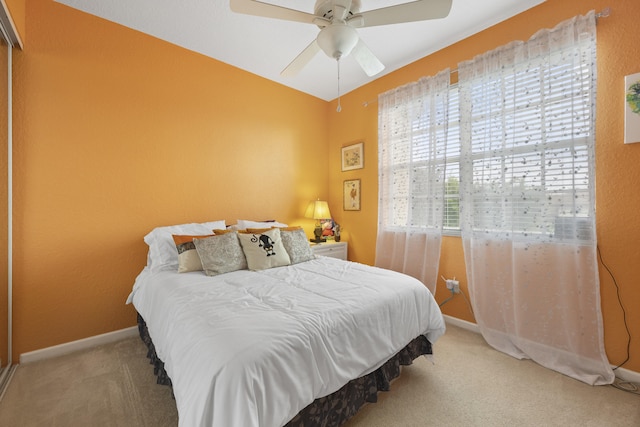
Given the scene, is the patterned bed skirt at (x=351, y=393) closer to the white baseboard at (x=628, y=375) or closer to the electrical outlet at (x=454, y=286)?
the electrical outlet at (x=454, y=286)

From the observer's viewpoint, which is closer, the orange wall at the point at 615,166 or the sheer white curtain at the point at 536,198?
the orange wall at the point at 615,166

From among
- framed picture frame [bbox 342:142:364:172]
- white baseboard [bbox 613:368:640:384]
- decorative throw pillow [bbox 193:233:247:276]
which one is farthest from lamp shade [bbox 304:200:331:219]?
white baseboard [bbox 613:368:640:384]

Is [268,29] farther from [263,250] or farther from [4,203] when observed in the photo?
[4,203]

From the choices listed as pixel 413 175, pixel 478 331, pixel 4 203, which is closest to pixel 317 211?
pixel 413 175

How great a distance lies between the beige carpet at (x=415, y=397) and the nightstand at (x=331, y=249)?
1652 millimetres

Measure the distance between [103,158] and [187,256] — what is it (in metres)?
1.15

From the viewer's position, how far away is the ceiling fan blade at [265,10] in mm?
1490

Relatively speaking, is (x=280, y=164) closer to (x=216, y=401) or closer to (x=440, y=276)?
(x=440, y=276)

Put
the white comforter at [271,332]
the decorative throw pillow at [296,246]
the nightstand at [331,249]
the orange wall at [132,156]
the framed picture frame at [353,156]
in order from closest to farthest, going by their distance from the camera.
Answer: the white comforter at [271,332] < the orange wall at [132,156] < the decorative throw pillow at [296,246] < the nightstand at [331,249] < the framed picture frame at [353,156]

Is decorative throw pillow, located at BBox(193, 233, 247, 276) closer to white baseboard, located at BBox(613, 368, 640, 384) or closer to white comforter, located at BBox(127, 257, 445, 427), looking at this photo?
white comforter, located at BBox(127, 257, 445, 427)

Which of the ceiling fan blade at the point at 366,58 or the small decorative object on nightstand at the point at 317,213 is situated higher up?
the ceiling fan blade at the point at 366,58

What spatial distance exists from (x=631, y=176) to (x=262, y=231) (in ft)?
8.85

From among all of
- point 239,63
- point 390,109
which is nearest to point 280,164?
point 239,63

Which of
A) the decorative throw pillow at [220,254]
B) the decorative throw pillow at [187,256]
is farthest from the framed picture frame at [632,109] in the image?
the decorative throw pillow at [187,256]
